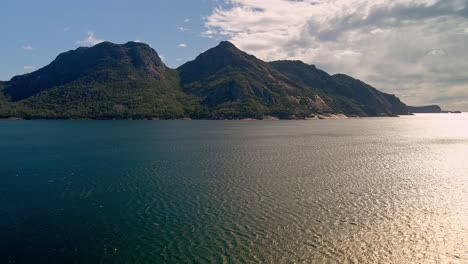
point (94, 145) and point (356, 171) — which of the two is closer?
point (356, 171)

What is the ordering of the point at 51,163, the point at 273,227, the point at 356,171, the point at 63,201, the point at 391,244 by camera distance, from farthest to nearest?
1. the point at 51,163
2. the point at 356,171
3. the point at 63,201
4. the point at 273,227
5. the point at 391,244

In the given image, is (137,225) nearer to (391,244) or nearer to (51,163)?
(391,244)

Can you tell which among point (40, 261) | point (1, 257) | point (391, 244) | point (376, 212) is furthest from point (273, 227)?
point (1, 257)

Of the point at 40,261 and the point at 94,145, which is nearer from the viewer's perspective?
the point at 40,261

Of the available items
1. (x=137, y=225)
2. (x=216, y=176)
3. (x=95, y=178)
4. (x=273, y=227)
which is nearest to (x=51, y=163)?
(x=95, y=178)

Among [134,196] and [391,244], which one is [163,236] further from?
[391,244]

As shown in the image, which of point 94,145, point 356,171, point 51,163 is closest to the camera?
point 356,171
